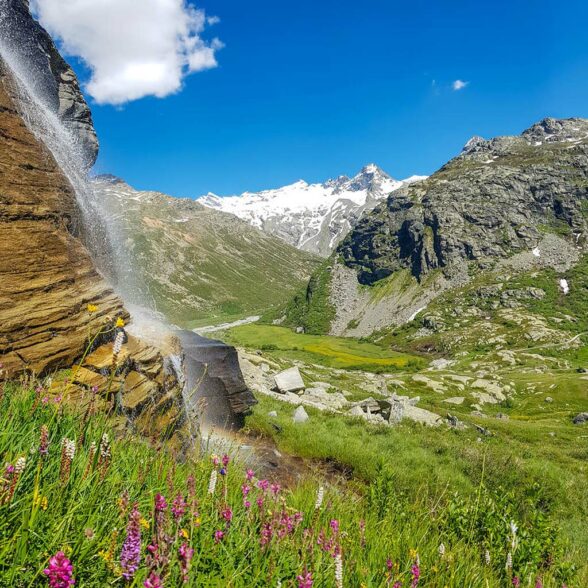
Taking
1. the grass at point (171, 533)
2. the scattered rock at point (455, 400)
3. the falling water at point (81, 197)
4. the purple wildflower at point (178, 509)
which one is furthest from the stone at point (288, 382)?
the purple wildflower at point (178, 509)

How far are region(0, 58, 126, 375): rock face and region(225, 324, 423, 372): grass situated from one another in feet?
274

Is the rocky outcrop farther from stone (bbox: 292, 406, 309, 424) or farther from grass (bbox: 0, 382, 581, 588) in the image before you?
grass (bbox: 0, 382, 581, 588)

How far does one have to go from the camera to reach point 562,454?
→ 27.9m

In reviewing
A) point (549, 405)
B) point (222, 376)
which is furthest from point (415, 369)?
point (222, 376)

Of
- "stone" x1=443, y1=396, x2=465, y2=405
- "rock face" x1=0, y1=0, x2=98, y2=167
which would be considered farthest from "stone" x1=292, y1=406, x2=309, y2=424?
"stone" x1=443, y1=396, x2=465, y2=405

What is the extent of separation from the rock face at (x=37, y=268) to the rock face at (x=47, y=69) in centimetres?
1041

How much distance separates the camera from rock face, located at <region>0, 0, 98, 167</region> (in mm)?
20875

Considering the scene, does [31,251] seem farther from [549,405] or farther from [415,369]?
[415,369]

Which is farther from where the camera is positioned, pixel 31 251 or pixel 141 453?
pixel 31 251

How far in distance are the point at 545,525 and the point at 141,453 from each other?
18.0 ft

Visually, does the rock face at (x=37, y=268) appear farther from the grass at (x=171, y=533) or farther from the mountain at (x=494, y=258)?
the mountain at (x=494, y=258)

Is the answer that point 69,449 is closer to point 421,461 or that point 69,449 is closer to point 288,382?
point 421,461

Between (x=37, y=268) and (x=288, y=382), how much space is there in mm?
27218

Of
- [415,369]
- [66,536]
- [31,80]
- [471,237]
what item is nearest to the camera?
[66,536]
